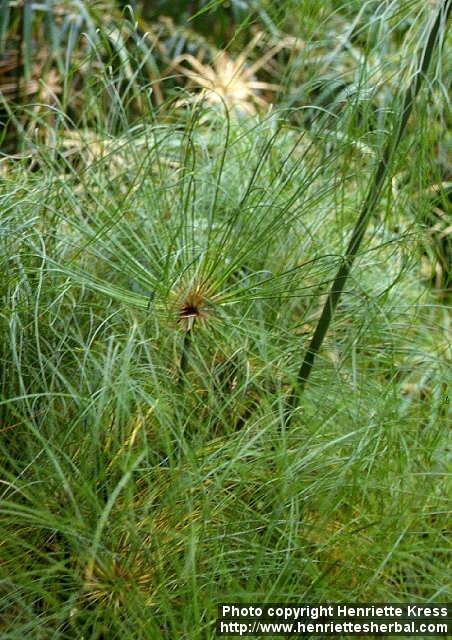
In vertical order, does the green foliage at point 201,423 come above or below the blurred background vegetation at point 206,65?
below

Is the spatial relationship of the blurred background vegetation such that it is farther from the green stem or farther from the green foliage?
the green stem

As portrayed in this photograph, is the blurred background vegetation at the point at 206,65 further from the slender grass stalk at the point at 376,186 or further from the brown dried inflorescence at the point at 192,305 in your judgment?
the brown dried inflorescence at the point at 192,305

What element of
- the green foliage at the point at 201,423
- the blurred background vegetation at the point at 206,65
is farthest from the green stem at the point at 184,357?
the blurred background vegetation at the point at 206,65

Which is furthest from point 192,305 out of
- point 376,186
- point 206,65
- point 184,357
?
point 206,65

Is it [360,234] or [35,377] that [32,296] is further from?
[360,234]

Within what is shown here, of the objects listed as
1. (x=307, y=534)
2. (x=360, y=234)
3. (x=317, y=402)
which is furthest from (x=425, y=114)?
(x=307, y=534)

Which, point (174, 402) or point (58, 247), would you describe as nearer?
point (174, 402)

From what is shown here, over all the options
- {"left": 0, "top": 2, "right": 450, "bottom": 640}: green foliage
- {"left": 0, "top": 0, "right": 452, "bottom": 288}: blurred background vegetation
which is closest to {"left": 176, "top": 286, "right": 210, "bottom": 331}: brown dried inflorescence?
{"left": 0, "top": 2, "right": 450, "bottom": 640}: green foliage

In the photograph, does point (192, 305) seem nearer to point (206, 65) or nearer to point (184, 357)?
point (184, 357)
